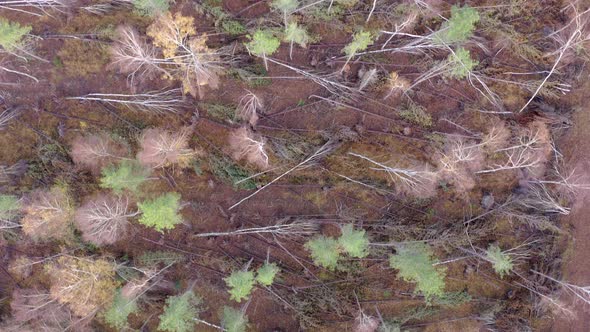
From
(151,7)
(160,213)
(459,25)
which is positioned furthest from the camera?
(151,7)

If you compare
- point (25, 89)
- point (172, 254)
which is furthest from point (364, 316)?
point (25, 89)

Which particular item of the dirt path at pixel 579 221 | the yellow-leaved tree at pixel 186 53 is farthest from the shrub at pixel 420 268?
the yellow-leaved tree at pixel 186 53

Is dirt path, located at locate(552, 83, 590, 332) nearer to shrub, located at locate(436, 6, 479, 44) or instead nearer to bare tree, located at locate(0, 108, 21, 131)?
shrub, located at locate(436, 6, 479, 44)

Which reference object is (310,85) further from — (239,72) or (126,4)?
(126,4)

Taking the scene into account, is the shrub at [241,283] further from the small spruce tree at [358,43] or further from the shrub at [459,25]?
the shrub at [459,25]

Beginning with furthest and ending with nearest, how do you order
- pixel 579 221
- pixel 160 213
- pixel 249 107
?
pixel 579 221
pixel 249 107
pixel 160 213

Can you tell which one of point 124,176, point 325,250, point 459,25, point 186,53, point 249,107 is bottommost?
point 325,250

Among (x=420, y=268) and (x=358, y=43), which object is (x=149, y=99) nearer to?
(x=358, y=43)

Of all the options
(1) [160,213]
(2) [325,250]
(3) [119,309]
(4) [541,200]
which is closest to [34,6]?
(1) [160,213]
